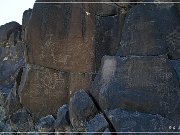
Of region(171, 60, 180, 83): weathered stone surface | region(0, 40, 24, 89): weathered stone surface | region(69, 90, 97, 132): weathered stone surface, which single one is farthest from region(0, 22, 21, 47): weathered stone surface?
region(171, 60, 180, 83): weathered stone surface

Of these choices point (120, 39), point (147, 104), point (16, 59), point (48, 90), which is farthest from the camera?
point (16, 59)

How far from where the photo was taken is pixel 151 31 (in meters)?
11.7

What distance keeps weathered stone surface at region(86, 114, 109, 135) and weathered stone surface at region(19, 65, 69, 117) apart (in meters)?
3.38

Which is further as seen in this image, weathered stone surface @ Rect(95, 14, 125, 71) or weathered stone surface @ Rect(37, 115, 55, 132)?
weathered stone surface @ Rect(95, 14, 125, 71)

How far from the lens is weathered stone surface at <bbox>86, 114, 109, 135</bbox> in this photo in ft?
33.5

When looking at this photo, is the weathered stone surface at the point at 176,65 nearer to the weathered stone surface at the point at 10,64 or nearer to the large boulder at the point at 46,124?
the large boulder at the point at 46,124

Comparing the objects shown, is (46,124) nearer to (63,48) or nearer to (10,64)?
(63,48)

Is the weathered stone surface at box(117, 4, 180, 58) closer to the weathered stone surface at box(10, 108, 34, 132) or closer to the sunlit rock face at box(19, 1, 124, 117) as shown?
the sunlit rock face at box(19, 1, 124, 117)

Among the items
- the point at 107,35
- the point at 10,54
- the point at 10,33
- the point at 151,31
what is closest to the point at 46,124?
the point at 107,35

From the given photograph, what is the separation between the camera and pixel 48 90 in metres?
14.4

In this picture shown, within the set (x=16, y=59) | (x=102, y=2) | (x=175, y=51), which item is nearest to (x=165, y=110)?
(x=175, y=51)

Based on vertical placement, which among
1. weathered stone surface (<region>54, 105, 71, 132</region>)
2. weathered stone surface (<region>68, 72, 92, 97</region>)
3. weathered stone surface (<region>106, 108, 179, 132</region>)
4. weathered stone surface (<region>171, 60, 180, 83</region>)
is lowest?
weathered stone surface (<region>54, 105, 71, 132</region>)

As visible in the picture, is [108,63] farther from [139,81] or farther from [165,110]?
[165,110]

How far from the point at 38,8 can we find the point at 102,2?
8.91 feet
